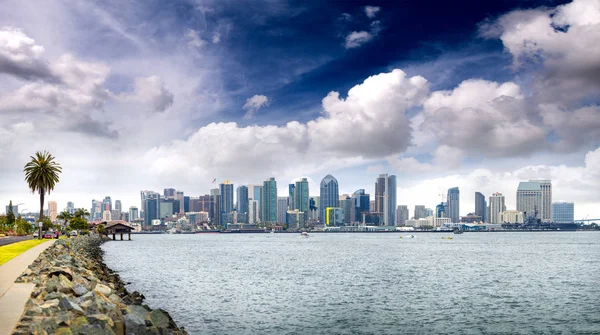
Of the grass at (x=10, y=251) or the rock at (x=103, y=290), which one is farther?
the grass at (x=10, y=251)

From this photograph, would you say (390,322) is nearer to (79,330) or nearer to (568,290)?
(79,330)

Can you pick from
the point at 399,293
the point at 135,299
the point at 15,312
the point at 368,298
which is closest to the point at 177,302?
the point at 135,299

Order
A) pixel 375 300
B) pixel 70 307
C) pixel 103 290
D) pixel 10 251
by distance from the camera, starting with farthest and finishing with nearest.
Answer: pixel 10 251 → pixel 375 300 → pixel 103 290 → pixel 70 307

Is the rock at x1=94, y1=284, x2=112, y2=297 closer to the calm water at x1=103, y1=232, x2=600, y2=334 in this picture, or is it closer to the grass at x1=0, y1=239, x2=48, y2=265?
the calm water at x1=103, y1=232, x2=600, y2=334

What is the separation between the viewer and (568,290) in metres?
47.9

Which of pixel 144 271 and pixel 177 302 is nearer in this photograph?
pixel 177 302

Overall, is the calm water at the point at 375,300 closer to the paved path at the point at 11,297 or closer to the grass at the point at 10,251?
the paved path at the point at 11,297

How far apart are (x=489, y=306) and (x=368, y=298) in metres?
9.01

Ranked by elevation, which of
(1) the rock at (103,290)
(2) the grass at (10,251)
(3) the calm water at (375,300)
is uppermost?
(1) the rock at (103,290)

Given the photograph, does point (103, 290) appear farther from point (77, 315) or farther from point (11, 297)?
point (77, 315)

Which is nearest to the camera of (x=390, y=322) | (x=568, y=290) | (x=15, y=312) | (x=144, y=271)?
(x=15, y=312)

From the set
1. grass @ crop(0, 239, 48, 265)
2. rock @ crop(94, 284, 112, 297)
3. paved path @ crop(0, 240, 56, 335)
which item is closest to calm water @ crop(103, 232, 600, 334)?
rock @ crop(94, 284, 112, 297)

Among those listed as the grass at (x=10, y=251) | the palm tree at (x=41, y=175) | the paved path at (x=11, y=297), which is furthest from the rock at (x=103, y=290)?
the palm tree at (x=41, y=175)

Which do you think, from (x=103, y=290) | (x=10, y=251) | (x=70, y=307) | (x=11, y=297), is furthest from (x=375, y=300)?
(x=10, y=251)
